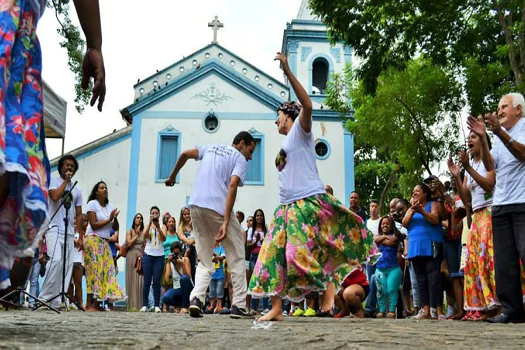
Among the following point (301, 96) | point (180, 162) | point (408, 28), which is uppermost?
point (408, 28)

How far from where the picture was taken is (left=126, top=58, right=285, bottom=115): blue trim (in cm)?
2497

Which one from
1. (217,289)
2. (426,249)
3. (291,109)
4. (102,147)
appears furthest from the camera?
(102,147)

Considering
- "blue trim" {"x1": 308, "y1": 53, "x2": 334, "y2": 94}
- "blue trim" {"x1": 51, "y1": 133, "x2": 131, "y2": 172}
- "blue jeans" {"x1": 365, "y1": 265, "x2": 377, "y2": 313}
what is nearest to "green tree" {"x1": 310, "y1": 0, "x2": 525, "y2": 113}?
"blue jeans" {"x1": 365, "y1": 265, "x2": 377, "y2": 313}

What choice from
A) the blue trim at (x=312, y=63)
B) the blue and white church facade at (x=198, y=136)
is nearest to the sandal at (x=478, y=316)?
the blue and white church facade at (x=198, y=136)

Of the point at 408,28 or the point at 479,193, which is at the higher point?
the point at 408,28

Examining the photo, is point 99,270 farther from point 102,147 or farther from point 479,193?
point 102,147

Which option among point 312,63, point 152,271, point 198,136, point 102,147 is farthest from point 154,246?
point 312,63

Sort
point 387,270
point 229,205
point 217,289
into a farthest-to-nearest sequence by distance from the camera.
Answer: point 217,289
point 387,270
point 229,205

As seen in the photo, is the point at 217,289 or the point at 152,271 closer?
the point at 152,271

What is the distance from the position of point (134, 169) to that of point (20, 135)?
2208 cm

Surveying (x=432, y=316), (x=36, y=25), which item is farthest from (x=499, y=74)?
(x=36, y=25)

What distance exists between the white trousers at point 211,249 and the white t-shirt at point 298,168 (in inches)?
44.5

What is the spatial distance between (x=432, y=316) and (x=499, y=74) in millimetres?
8212

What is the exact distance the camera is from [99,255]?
9.14 meters
